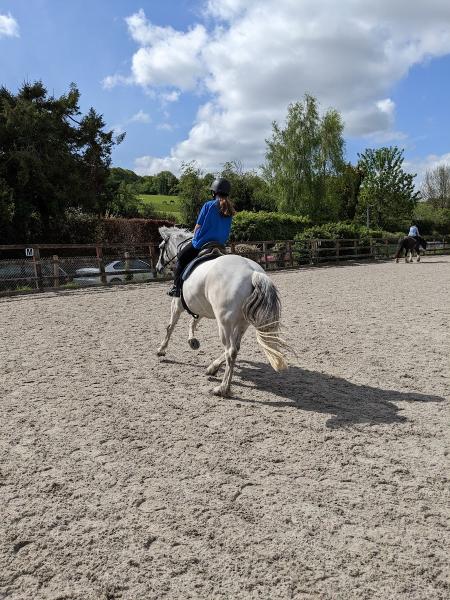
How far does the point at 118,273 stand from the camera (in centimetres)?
1564

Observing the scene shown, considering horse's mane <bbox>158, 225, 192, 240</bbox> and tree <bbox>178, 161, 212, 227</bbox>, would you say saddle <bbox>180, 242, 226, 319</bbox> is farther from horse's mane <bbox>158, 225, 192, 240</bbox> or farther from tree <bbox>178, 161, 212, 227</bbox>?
tree <bbox>178, 161, 212, 227</bbox>

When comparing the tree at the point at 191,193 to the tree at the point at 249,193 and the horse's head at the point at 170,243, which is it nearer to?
the tree at the point at 249,193

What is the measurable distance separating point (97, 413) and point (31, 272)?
10.8m

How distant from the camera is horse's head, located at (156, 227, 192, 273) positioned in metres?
6.62

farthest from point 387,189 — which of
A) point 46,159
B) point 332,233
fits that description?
point 46,159

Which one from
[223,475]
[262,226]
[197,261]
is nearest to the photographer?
[223,475]

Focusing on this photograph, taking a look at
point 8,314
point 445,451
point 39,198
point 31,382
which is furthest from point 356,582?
point 39,198

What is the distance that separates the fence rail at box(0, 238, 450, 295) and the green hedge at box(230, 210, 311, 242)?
2212 millimetres

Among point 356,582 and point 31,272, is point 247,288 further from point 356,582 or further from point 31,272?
Result: point 31,272

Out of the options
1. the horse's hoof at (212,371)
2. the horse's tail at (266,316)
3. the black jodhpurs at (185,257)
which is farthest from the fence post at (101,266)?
the horse's tail at (266,316)

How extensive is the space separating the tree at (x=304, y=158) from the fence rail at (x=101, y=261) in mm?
14461

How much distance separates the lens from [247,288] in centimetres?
459

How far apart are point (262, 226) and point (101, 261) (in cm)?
1362

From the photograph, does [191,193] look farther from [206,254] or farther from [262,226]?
[206,254]
